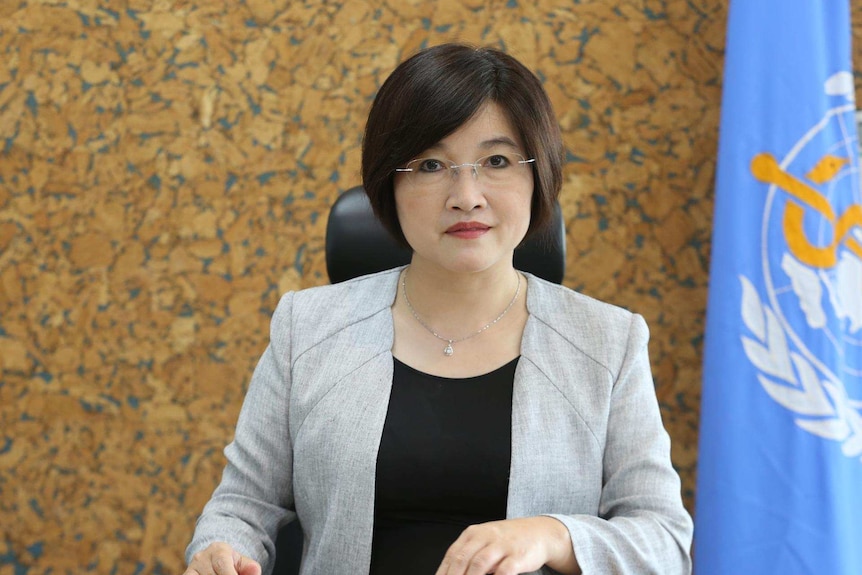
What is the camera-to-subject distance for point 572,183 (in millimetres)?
2666

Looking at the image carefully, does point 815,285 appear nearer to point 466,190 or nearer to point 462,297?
point 462,297

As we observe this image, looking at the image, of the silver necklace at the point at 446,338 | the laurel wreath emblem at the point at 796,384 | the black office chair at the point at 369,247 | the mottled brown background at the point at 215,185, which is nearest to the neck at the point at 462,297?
the silver necklace at the point at 446,338

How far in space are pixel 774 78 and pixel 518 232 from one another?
113cm

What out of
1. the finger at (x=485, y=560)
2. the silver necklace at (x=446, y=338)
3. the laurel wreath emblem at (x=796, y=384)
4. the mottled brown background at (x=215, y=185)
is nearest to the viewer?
the finger at (x=485, y=560)

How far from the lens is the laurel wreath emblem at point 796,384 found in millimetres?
2104

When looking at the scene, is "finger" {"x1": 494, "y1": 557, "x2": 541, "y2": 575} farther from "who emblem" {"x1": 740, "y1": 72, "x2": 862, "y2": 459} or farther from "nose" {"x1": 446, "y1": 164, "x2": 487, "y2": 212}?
"who emblem" {"x1": 740, "y1": 72, "x2": 862, "y2": 459}

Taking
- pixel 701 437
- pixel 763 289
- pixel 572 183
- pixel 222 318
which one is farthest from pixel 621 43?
pixel 222 318

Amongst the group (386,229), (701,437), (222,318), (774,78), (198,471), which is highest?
(774,78)

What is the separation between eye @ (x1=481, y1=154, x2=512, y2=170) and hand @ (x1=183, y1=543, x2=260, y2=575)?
64 centimetres

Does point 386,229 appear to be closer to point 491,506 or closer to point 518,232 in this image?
point 518,232

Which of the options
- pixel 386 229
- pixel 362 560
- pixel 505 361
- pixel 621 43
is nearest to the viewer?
pixel 362 560

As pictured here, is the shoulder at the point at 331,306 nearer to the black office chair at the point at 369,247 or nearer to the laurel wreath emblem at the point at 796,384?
the black office chair at the point at 369,247

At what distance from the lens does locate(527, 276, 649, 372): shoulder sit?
1.45 metres

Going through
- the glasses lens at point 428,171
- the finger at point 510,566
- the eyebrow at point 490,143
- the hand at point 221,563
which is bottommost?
the hand at point 221,563
